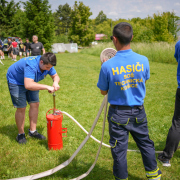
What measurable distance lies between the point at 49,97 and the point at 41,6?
2466 centimetres

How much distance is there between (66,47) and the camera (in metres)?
36.6

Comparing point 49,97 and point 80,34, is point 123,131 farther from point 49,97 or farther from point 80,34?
point 80,34

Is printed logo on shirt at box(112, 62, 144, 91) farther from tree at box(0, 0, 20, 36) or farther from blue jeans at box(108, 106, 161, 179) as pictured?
tree at box(0, 0, 20, 36)

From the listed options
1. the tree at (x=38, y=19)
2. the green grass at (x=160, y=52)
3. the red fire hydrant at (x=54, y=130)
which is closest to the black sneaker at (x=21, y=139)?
the red fire hydrant at (x=54, y=130)

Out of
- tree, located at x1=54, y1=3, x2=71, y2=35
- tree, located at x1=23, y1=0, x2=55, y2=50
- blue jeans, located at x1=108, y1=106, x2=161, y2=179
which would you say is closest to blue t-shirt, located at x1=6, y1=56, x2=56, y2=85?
blue jeans, located at x1=108, y1=106, x2=161, y2=179

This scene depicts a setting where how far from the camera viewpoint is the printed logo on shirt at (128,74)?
1.95 meters

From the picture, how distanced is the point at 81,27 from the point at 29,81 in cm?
4016

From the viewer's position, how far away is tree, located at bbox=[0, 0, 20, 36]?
1071 inches

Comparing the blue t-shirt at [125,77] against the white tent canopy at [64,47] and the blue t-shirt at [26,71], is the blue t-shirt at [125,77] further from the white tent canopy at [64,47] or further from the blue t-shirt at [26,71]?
the white tent canopy at [64,47]

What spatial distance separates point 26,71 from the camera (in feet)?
9.78

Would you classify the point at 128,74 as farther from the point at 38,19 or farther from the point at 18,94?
the point at 38,19

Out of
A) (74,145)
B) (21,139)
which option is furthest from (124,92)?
(21,139)

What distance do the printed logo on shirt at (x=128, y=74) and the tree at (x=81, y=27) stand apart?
40189mm

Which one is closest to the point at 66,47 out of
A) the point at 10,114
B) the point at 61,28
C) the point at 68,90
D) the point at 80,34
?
the point at 80,34
